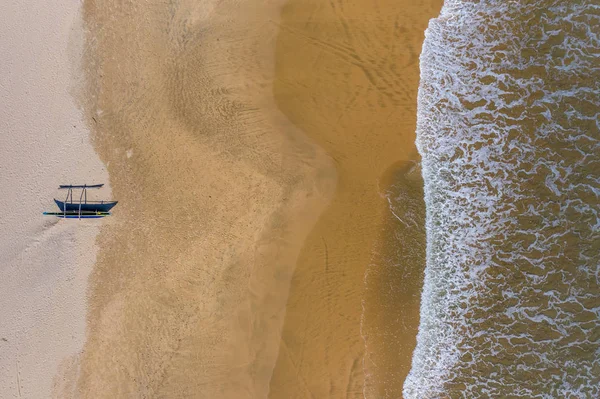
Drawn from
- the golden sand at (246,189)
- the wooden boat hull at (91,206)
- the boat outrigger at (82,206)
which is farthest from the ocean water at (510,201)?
the boat outrigger at (82,206)

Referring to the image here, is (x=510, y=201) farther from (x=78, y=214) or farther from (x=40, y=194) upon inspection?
(x=40, y=194)

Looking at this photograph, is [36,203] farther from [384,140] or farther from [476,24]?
[476,24]

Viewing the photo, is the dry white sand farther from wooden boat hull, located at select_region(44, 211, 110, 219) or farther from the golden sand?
the golden sand

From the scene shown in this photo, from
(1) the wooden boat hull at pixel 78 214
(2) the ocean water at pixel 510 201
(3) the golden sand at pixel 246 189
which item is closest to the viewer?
(2) the ocean water at pixel 510 201

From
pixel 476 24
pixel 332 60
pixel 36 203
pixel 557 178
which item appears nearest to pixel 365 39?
pixel 332 60

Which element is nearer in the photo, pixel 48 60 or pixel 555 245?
pixel 555 245

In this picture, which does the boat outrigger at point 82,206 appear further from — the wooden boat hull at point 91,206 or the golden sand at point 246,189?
the golden sand at point 246,189
